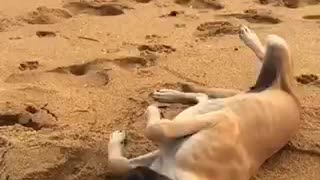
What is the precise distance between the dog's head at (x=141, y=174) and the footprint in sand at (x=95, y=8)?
176cm

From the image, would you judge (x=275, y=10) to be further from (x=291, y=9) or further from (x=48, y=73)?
(x=48, y=73)

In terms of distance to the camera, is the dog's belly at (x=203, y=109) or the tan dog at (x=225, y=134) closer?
the tan dog at (x=225, y=134)

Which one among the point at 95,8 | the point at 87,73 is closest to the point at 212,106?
the point at 87,73

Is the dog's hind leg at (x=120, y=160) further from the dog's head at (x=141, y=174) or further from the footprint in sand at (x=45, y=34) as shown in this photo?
the footprint in sand at (x=45, y=34)

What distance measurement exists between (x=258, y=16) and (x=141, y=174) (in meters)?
1.84

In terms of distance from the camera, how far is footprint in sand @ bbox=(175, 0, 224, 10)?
409 cm

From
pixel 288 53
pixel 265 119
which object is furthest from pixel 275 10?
pixel 265 119

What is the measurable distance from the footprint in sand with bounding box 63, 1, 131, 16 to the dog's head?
5.76 ft

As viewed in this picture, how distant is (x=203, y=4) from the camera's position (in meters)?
4.11

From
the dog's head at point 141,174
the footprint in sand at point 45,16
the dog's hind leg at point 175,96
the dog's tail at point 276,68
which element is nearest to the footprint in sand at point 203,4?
the footprint in sand at point 45,16

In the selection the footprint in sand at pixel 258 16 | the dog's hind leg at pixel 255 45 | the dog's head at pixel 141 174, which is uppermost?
the dog's hind leg at pixel 255 45

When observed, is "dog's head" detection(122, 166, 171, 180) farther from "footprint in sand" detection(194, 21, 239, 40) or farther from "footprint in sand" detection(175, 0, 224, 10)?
"footprint in sand" detection(175, 0, 224, 10)

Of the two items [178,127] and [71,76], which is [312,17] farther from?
[178,127]

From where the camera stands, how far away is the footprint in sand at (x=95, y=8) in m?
3.98
